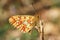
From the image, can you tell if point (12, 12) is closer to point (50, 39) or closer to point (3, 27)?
point (3, 27)

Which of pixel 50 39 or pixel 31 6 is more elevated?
pixel 31 6

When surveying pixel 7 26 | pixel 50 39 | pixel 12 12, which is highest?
pixel 12 12

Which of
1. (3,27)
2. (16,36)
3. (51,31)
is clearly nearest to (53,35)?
(51,31)

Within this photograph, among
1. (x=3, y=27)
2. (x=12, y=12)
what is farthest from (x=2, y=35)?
(x=12, y=12)

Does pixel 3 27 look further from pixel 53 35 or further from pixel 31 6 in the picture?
pixel 53 35

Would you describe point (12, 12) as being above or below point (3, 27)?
above
